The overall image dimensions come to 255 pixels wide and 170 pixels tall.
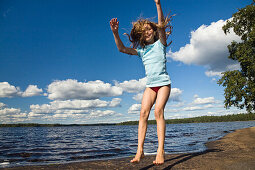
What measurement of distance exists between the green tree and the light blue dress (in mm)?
14707

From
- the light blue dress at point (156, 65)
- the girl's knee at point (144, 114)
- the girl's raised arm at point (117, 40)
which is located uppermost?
the girl's raised arm at point (117, 40)

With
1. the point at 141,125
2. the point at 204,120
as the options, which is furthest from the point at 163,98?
the point at 204,120

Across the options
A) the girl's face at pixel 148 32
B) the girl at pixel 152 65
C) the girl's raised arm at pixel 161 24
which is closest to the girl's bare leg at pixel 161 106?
the girl at pixel 152 65

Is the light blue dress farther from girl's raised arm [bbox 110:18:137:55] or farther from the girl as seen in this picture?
girl's raised arm [bbox 110:18:137:55]

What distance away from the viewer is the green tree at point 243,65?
15.4m

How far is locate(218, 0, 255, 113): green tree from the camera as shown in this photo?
50.6 ft

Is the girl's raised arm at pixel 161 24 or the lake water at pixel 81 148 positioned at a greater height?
the girl's raised arm at pixel 161 24

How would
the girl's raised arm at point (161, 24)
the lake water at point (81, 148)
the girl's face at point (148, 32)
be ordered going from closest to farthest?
the girl's raised arm at point (161, 24) → the girl's face at point (148, 32) → the lake water at point (81, 148)

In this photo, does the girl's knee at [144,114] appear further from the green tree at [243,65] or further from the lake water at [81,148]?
the green tree at [243,65]

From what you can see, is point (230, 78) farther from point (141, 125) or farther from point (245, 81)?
point (141, 125)

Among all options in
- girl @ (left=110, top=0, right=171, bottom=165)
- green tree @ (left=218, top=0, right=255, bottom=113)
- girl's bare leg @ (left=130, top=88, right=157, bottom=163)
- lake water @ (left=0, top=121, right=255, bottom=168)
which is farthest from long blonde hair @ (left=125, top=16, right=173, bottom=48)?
green tree @ (left=218, top=0, right=255, bottom=113)

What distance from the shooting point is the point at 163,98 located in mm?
3061

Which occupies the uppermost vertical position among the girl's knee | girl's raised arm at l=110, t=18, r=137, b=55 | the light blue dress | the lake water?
girl's raised arm at l=110, t=18, r=137, b=55

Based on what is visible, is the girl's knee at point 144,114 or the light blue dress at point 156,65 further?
the girl's knee at point 144,114
